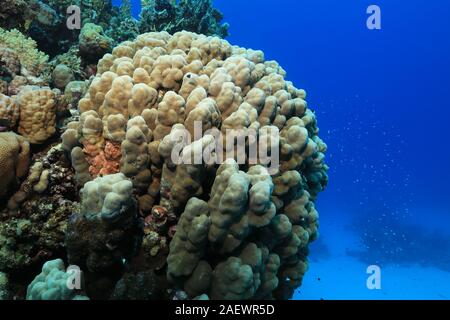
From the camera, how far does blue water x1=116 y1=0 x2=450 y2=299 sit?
208 feet

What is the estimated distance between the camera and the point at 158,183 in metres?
3.64

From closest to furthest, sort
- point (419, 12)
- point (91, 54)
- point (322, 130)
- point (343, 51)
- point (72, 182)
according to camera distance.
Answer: point (72, 182) → point (91, 54) → point (419, 12) → point (322, 130) → point (343, 51)

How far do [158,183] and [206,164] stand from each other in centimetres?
66

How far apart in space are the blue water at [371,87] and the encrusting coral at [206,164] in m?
35.8

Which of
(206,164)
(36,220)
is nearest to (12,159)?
(36,220)

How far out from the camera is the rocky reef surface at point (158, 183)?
3.07 meters

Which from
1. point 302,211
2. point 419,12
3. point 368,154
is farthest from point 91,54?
point 419,12

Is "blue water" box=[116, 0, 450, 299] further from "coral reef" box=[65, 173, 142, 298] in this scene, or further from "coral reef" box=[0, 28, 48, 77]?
"coral reef" box=[65, 173, 142, 298]

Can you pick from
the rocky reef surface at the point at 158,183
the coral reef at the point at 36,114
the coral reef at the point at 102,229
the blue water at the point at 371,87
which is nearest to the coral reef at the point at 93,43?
the rocky reef surface at the point at 158,183

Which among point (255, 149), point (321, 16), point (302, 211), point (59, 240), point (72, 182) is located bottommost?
point (59, 240)

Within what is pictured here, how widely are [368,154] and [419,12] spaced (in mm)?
43711

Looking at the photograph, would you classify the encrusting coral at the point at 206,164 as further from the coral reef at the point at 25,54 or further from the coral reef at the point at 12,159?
the coral reef at the point at 25,54

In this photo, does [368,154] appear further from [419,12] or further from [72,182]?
[72,182]

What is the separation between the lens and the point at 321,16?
368 ft
